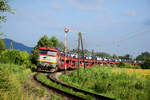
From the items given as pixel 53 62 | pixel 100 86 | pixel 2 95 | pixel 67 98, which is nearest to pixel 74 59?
pixel 53 62

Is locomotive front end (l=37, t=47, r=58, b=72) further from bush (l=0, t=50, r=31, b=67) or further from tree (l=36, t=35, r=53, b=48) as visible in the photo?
tree (l=36, t=35, r=53, b=48)

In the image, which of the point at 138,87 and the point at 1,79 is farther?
the point at 138,87

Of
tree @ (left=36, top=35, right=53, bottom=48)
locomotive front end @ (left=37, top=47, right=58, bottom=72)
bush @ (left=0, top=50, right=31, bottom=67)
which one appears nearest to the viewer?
locomotive front end @ (left=37, top=47, right=58, bottom=72)

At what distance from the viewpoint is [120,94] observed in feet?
37.3

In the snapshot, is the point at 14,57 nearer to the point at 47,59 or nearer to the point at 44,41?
the point at 47,59

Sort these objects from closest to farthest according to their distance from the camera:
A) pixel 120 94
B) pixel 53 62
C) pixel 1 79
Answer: pixel 1 79 → pixel 120 94 → pixel 53 62

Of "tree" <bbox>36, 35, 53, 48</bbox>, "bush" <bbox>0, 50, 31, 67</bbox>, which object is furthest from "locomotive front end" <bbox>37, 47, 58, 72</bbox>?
"tree" <bbox>36, 35, 53, 48</bbox>

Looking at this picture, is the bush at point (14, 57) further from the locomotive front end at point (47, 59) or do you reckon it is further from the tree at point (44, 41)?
the tree at point (44, 41)

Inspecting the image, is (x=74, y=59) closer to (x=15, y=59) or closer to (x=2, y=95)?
(x=15, y=59)

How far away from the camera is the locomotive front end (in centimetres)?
2188

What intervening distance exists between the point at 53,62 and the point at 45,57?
1315 millimetres

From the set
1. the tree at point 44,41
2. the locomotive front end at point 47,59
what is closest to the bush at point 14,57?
the locomotive front end at point 47,59

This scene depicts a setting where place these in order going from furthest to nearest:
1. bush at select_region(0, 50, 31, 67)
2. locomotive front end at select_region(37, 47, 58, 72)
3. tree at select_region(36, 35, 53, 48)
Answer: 1. tree at select_region(36, 35, 53, 48)
2. bush at select_region(0, 50, 31, 67)
3. locomotive front end at select_region(37, 47, 58, 72)

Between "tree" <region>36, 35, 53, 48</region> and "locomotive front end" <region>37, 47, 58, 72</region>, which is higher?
"tree" <region>36, 35, 53, 48</region>
